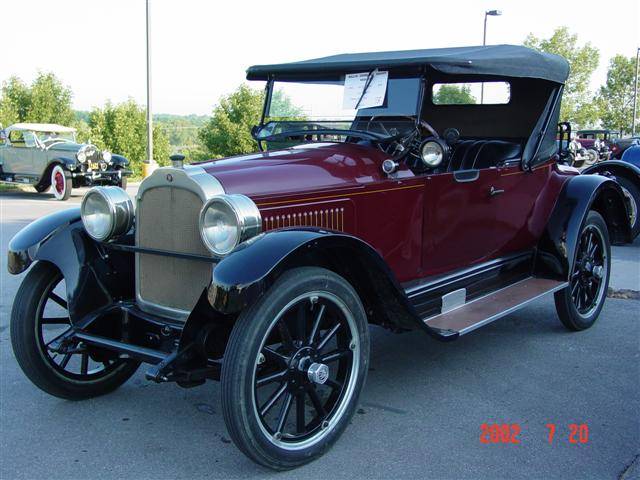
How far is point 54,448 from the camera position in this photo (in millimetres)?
2947

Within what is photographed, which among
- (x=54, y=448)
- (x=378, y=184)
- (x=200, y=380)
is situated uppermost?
(x=378, y=184)

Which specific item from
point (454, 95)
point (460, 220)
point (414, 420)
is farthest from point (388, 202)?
point (454, 95)

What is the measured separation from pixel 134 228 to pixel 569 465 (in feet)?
7.81

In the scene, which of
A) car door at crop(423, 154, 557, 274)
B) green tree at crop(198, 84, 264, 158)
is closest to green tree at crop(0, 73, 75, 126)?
green tree at crop(198, 84, 264, 158)

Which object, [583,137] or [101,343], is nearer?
[101,343]

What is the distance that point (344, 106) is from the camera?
387cm

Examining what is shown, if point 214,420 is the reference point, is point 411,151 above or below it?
above

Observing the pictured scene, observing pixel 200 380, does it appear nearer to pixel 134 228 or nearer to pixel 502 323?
pixel 134 228

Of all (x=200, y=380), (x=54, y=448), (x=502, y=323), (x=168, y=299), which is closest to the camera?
(x=200, y=380)

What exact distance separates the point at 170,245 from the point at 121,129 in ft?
80.1

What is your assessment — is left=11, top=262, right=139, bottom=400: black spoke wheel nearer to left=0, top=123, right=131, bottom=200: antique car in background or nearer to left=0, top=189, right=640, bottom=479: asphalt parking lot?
left=0, top=189, right=640, bottom=479: asphalt parking lot

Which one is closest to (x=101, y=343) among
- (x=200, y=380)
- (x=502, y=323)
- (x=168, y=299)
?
(x=168, y=299)

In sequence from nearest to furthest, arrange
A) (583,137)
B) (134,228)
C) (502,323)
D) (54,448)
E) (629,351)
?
(54,448)
(134,228)
(629,351)
(502,323)
(583,137)

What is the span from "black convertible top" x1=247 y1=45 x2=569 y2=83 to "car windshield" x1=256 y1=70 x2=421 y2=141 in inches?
3.3
